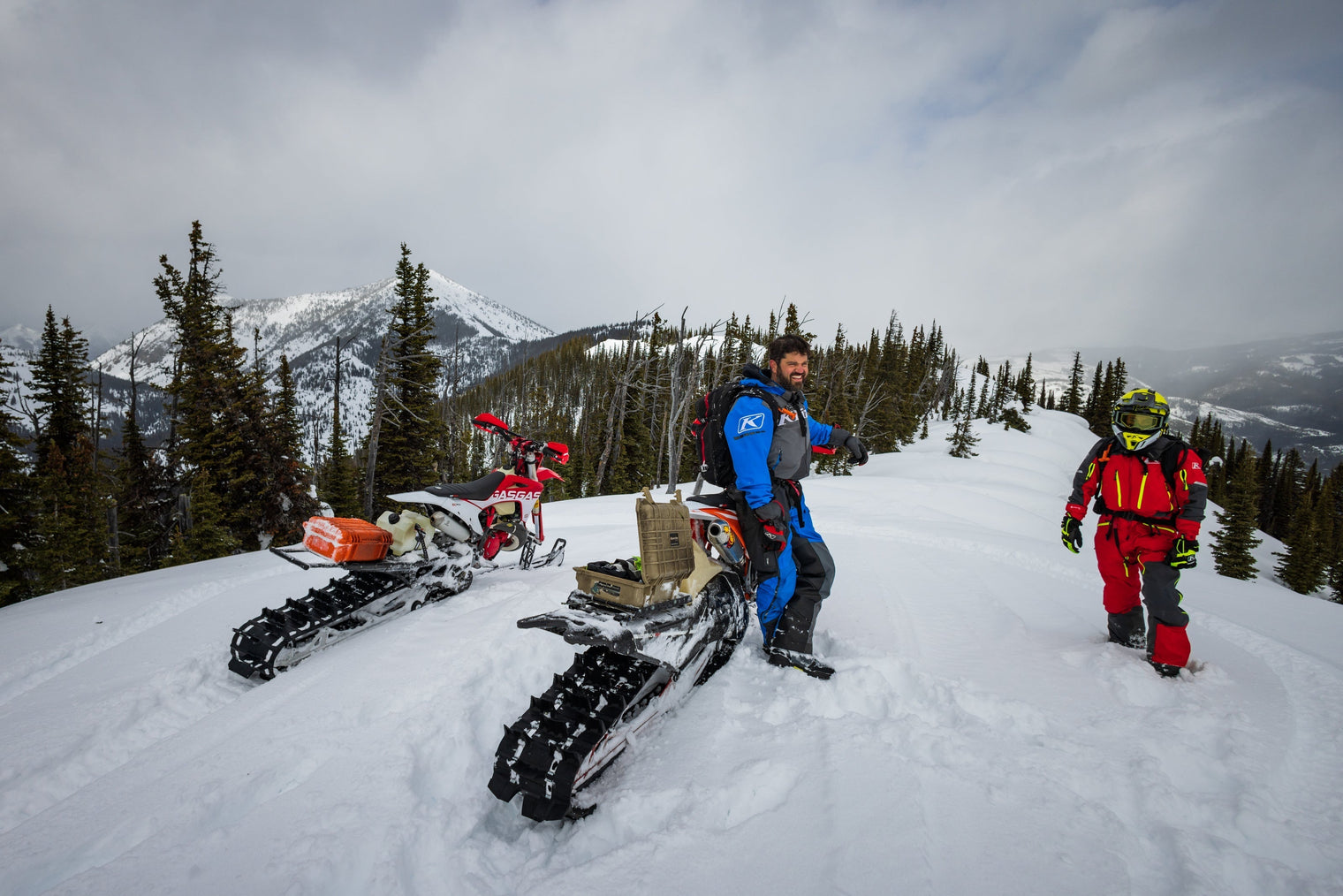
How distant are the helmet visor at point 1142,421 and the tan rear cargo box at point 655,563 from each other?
3.29 metres

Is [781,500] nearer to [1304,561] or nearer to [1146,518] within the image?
[1146,518]

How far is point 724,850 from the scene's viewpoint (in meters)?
2.07

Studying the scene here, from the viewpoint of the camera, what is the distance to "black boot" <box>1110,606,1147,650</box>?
12.7 ft

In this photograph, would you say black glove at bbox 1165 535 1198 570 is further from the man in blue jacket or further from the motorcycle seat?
the motorcycle seat

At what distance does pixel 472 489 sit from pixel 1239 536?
38649 millimetres

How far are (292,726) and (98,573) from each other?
63.9 feet

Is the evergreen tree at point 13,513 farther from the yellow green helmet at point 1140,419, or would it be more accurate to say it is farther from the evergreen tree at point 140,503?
the yellow green helmet at point 1140,419

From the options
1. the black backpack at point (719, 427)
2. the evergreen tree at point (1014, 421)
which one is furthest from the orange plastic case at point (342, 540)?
the evergreen tree at point (1014, 421)

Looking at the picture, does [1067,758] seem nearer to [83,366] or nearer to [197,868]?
[197,868]

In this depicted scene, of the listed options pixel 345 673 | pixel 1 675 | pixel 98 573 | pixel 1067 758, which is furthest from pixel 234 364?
pixel 1067 758

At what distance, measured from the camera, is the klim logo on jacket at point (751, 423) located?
3314 mm

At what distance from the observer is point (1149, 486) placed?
366 cm

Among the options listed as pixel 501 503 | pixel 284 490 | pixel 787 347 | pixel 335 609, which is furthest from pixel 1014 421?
pixel 335 609

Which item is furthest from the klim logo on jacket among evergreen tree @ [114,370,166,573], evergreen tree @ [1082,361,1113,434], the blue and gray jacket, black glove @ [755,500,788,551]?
evergreen tree @ [1082,361,1113,434]
